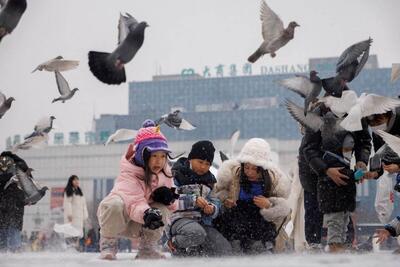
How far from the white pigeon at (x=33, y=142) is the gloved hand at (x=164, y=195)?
2799 mm

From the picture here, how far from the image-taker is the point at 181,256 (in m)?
4.95

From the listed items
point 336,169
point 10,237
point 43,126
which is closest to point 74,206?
point 10,237

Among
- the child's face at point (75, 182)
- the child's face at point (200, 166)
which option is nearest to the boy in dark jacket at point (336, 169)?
the child's face at point (200, 166)

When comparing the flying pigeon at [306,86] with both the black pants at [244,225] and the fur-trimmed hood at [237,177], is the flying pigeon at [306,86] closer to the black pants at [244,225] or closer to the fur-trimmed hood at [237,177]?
the fur-trimmed hood at [237,177]

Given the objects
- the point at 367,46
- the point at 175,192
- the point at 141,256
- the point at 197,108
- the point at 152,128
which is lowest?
the point at 141,256

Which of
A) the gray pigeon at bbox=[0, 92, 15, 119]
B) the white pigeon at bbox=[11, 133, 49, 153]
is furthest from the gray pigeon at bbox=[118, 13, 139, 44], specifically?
the white pigeon at bbox=[11, 133, 49, 153]

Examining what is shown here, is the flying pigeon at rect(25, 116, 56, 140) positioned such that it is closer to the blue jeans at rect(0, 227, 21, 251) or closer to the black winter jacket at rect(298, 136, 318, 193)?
the blue jeans at rect(0, 227, 21, 251)

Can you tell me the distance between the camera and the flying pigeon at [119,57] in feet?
17.7

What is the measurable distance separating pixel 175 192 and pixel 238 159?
0.80 meters

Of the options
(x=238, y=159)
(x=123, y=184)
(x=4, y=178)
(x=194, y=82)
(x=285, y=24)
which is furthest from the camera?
(x=194, y=82)

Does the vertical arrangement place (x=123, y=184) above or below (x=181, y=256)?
above

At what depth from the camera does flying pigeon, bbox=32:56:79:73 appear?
20.7ft

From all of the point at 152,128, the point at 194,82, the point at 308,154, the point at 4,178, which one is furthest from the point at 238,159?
the point at 194,82

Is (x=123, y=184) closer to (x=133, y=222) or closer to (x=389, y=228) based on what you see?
(x=133, y=222)
